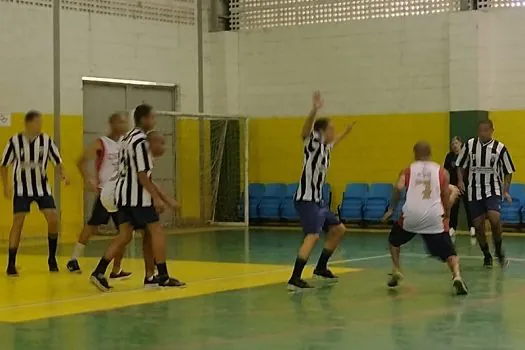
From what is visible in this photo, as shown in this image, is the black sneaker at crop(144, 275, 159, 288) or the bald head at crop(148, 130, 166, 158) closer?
the bald head at crop(148, 130, 166, 158)

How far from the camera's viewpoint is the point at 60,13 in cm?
2141

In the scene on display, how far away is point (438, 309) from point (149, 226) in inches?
126

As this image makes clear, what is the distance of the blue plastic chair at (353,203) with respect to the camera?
2278cm

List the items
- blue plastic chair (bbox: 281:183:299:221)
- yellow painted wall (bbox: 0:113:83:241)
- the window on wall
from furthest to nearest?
blue plastic chair (bbox: 281:183:299:221)
the window on wall
yellow painted wall (bbox: 0:113:83:241)

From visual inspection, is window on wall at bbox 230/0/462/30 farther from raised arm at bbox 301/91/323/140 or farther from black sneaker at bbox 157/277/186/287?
black sneaker at bbox 157/277/186/287

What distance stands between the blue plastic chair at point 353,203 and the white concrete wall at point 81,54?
4303mm

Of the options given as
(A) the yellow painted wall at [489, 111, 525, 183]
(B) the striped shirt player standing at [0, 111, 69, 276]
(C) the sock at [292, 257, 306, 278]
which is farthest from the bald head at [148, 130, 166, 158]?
(A) the yellow painted wall at [489, 111, 525, 183]

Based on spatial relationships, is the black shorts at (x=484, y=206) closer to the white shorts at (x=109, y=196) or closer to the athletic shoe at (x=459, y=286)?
the athletic shoe at (x=459, y=286)

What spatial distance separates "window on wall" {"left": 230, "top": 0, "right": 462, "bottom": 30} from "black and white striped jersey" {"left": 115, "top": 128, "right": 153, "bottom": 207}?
1300 centimetres

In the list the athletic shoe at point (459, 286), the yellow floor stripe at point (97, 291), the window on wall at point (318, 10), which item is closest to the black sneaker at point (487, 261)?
the yellow floor stripe at point (97, 291)

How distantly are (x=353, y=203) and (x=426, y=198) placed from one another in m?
12.0

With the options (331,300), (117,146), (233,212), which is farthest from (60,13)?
(331,300)

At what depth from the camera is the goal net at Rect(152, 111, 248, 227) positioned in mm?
23953

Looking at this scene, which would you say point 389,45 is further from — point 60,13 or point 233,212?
point 60,13
